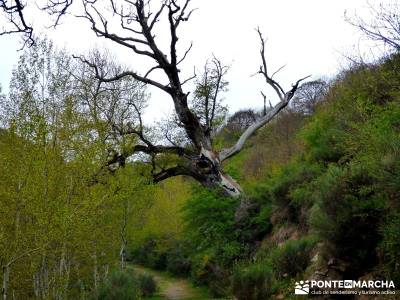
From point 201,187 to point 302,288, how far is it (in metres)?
8.64

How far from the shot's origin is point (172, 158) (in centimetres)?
1578

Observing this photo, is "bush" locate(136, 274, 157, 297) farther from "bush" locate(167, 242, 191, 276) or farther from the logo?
the logo

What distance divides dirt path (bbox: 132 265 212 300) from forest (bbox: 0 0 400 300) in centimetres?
38

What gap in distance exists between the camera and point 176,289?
21828 mm

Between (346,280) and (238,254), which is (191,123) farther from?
(346,280)

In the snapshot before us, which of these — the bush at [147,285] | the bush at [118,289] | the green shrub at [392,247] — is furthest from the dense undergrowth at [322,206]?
the bush at [147,285]

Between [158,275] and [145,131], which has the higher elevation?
[145,131]

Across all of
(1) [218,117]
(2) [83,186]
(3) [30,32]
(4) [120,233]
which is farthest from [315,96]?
(3) [30,32]

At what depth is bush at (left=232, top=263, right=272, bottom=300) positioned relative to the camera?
7.79m

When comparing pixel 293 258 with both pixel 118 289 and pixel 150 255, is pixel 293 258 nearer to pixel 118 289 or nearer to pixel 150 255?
pixel 118 289

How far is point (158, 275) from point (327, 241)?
23.6 metres

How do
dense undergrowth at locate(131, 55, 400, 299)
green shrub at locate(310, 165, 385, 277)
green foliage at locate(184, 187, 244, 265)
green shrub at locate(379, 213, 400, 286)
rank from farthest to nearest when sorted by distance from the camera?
green foliage at locate(184, 187, 244, 265), green shrub at locate(310, 165, 385, 277), dense undergrowth at locate(131, 55, 400, 299), green shrub at locate(379, 213, 400, 286)

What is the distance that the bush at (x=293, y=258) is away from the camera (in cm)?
845

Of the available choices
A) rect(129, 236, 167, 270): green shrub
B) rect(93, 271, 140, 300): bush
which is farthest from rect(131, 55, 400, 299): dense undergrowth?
rect(129, 236, 167, 270): green shrub
